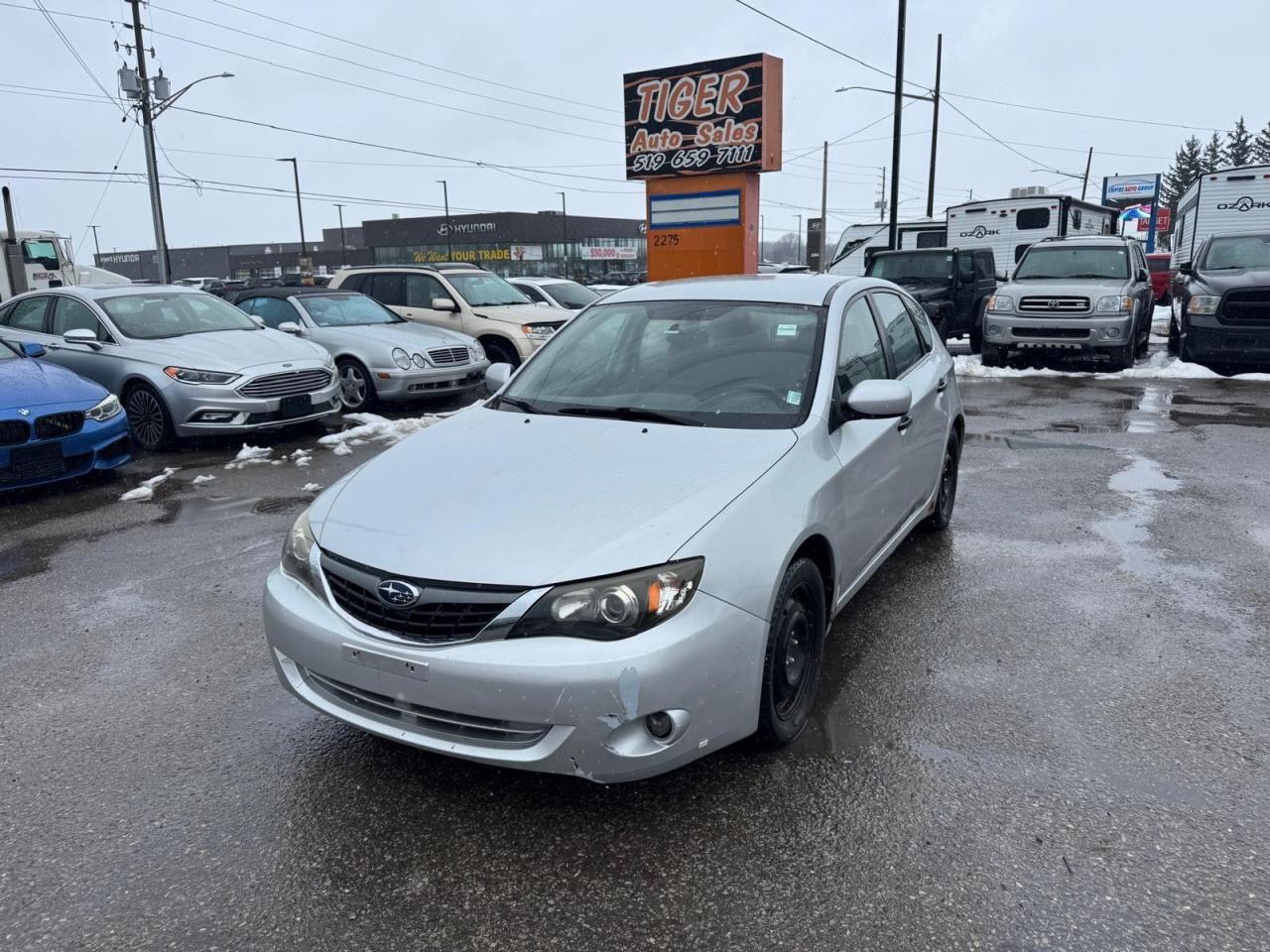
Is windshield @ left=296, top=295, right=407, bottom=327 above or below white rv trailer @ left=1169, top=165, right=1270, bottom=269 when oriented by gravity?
below

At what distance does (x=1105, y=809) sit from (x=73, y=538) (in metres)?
6.31

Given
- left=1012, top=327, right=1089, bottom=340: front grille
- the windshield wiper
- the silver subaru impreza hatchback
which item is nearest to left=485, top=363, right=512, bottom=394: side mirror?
the silver subaru impreza hatchback

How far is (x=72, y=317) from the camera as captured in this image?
9781 mm

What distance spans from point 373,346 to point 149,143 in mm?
21057

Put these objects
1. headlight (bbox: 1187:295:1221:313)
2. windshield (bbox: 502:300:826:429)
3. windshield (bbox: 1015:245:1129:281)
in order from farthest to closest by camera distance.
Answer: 1. windshield (bbox: 1015:245:1129:281)
2. headlight (bbox: 1187:295:1221:313)
3. windshield (bbox: 502:300:826:429)

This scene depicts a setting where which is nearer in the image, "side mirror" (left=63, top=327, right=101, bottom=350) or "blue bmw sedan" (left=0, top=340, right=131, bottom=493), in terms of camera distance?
"blue bmw sedan" (left=0, top=340, right=131, bottom=493)

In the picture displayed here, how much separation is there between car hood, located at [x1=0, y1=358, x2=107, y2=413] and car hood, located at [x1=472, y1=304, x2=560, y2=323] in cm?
563

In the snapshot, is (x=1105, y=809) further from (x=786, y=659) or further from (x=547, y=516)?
(x=547, y=516)

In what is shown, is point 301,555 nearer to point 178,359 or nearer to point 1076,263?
point 178,359

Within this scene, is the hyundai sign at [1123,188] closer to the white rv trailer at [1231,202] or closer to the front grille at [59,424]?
the white rv trailer at [1231,202]

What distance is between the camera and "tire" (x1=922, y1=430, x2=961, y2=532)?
18.4ft

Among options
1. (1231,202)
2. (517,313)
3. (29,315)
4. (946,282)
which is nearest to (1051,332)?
(946,282)

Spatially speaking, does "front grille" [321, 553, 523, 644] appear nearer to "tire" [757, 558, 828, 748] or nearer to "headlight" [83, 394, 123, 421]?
"tire" [757, 558, 828, 748]

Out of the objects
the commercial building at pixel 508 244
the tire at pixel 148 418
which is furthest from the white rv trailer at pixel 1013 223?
the commercial building at pixel 508 244
